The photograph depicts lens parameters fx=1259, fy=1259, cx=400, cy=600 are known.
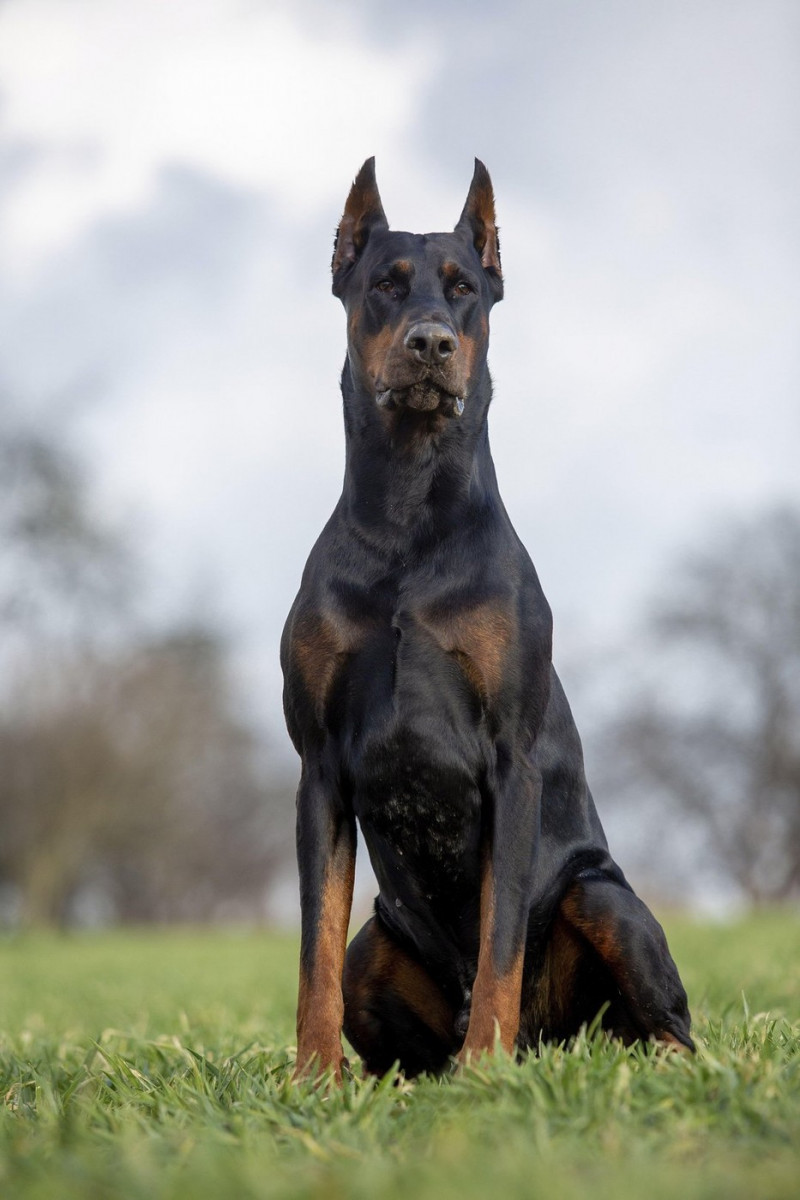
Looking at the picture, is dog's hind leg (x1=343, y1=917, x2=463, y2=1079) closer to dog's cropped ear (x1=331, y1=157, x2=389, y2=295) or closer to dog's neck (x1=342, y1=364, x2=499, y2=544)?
dog's neck (x1=342, y1=364, x2=499, y2=544)

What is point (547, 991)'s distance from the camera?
3.62 m

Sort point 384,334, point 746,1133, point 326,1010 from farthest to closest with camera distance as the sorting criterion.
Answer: point 384,334, point 326,1010, point 746,1133

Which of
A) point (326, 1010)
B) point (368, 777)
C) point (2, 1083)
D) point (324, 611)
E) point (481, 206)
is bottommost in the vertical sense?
point (2, 1083)

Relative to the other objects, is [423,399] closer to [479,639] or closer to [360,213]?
[479,639]

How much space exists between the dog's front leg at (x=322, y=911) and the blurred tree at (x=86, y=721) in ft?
65.6

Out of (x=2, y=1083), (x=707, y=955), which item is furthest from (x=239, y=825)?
(x=2, y=1083)

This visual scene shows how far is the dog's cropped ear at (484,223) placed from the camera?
13.1ft

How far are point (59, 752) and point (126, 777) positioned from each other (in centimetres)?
152

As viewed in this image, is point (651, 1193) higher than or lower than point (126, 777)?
lower

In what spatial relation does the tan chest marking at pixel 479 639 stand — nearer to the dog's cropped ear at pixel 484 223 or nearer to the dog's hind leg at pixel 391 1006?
the dog's hind leg at pixel 391 1006

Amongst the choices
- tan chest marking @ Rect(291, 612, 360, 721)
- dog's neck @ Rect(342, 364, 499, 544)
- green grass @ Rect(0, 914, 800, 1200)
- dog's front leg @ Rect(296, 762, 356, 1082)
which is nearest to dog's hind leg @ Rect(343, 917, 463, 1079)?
green grass @ Rect(0, 914, 800, 1200)

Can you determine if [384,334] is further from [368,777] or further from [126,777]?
[126,777]

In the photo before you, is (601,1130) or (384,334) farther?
(384,334)

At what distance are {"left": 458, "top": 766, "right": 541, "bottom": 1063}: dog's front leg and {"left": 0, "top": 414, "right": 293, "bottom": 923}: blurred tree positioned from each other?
2029 cm
